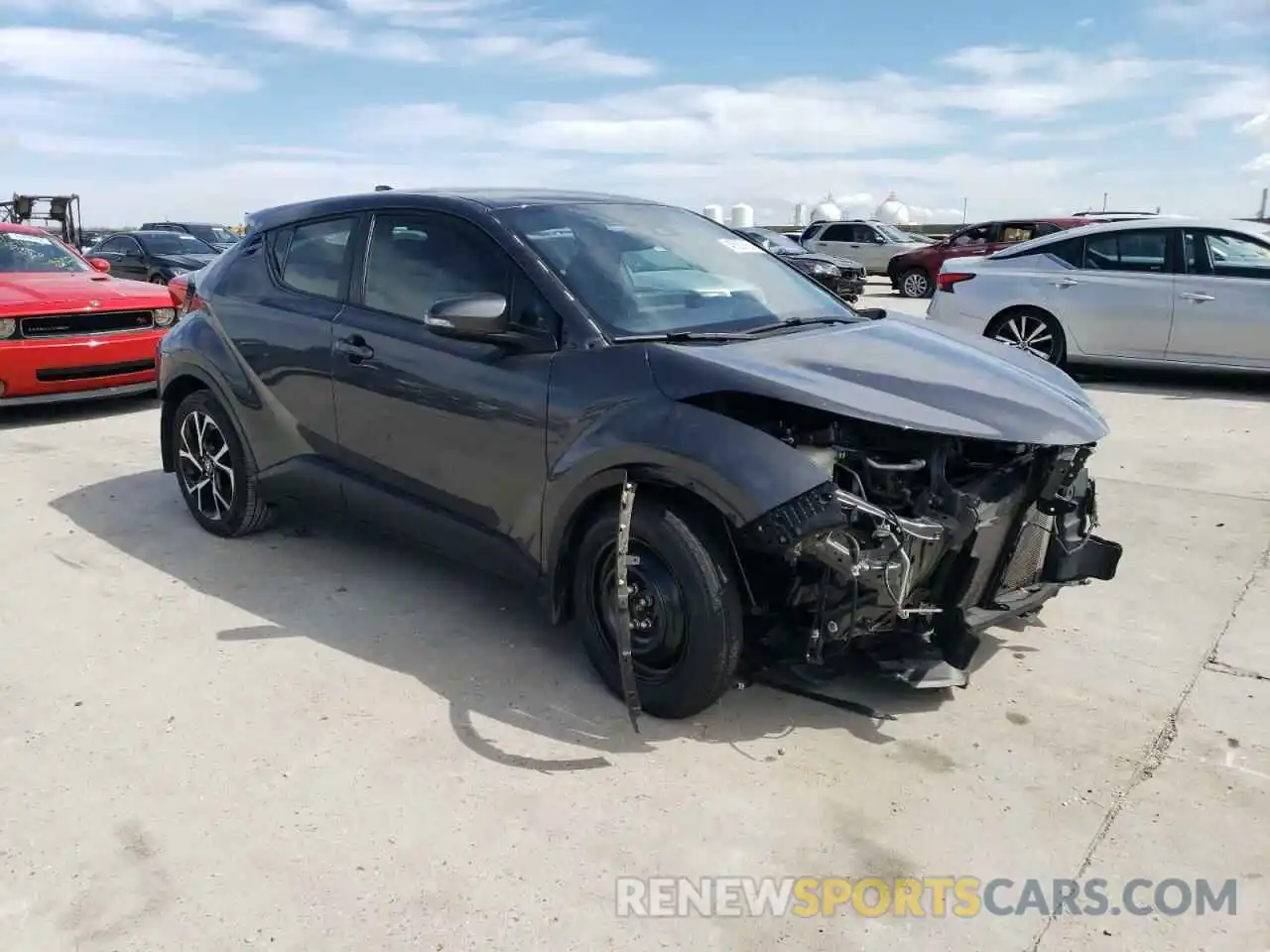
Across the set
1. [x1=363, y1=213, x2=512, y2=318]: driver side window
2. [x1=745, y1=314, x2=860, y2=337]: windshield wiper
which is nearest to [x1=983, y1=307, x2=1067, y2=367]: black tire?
[x1=745, y1=314, x2=860, y2=337]: windshield wiper

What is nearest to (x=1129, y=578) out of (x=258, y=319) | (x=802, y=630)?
(x=802, y=630)

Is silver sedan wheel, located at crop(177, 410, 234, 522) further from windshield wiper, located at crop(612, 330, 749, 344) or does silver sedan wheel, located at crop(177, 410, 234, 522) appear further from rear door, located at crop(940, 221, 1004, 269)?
rear door, located at crop(940, 221, 1004, 269)

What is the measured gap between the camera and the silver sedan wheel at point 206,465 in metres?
5.17

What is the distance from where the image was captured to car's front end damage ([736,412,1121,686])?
302cm

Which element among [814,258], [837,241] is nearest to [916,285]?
[814,258]

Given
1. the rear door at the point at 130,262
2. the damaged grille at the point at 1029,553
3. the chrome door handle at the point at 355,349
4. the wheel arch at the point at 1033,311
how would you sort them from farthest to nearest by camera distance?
the rear door at the point at 130,262 → the wheel arch at the point at 1033,311 → the chrome door handle at the point at 355,349 → the damaged grille at the point at 1029,553

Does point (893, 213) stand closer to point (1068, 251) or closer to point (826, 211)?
point (826, 211)

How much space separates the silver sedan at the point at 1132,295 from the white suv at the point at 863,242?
577 inches

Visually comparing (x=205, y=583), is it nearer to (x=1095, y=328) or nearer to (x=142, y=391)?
(x=142, y=391)

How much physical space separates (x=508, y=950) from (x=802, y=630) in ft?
4.36

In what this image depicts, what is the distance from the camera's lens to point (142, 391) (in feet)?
28.3

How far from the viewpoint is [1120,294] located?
944 cm

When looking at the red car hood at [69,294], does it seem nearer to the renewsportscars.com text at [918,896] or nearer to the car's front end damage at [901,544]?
the car's front end damage at [901,544]

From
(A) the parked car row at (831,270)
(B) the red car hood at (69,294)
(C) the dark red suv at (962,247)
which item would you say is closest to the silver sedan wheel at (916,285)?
(C) the dark red suv at (962,247)
